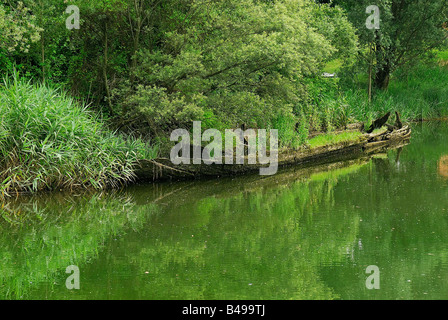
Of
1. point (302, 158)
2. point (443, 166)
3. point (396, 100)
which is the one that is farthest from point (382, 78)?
point (443, 166)

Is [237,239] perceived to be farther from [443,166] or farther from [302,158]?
[443,166]

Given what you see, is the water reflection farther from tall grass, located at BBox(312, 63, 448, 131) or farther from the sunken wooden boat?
tall grass, located at BBox(312, 63, 448, 131)

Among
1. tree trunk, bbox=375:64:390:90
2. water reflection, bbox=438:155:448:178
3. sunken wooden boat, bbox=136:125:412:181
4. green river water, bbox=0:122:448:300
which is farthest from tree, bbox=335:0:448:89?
green river water, bbox=0:122:448:300

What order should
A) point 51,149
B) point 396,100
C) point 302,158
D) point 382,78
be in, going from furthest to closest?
point 382,78
point 396,100
point 302,158
point 51,149

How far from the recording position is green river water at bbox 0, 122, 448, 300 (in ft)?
21.9

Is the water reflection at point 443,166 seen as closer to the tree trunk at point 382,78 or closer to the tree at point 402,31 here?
the tree at point 402,31

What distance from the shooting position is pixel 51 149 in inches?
446

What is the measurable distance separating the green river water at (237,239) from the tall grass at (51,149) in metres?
0.43

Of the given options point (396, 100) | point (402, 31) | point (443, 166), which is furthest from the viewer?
point (402, 31)

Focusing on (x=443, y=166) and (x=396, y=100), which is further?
(x=396, y=100)

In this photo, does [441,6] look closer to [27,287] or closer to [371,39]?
[371,39]

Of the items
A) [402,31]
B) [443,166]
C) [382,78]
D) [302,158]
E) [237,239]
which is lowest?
[237,239]

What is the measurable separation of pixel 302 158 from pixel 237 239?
7.40m

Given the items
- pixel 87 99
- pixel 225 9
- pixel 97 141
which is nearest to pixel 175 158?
pixel 97 141
